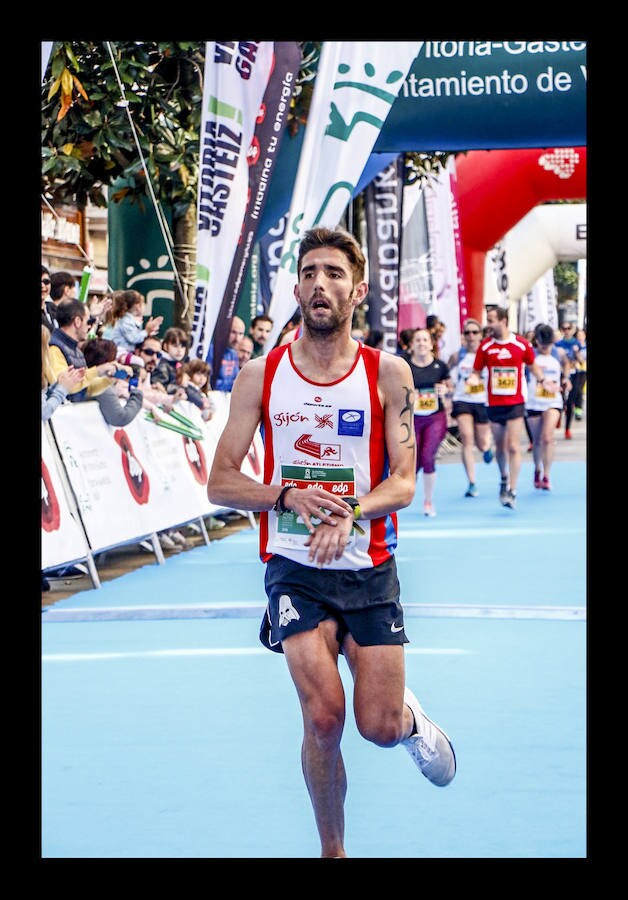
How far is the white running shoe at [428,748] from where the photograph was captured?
4.59 metres

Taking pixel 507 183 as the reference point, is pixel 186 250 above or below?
A: below

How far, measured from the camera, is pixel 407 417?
176 inches

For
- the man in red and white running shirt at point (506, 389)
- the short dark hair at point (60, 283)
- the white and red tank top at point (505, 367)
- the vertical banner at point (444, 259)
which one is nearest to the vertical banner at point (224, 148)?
the short dark hair at point (60, 283)

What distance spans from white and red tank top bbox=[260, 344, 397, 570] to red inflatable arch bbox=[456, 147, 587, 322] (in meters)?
21.7

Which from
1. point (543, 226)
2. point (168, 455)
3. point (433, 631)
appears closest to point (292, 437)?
point (433, 631)

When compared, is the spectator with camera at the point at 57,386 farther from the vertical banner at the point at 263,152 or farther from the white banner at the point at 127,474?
the vertical banner at the point at 263,152

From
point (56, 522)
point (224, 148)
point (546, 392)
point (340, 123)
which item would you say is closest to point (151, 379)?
point (224, 148)

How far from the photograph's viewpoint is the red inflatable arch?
2595 centimetres

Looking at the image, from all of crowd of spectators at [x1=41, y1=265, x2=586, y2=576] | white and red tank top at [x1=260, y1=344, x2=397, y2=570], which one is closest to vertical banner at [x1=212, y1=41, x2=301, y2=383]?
crowd of spectators at [x1=41, y1=265, x2=586, y2=576]

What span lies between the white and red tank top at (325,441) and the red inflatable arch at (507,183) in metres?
21.7

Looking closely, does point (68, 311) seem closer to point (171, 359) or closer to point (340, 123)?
point (171, 359)

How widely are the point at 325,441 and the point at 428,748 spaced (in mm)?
1044
